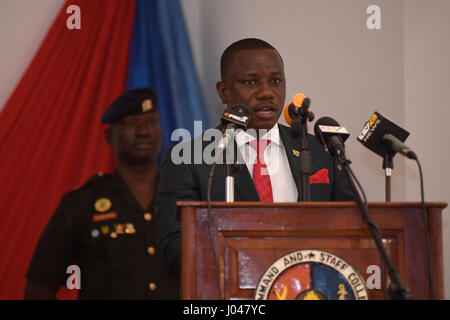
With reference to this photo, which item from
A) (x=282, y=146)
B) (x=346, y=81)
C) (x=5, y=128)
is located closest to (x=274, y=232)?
(x=282, y=146)

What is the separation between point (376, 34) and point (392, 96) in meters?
0.42

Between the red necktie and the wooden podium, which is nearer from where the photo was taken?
the wooden podium

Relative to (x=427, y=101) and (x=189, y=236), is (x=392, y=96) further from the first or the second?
(x=189, y=236)

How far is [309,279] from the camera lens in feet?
5.19

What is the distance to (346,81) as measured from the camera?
3.54 m

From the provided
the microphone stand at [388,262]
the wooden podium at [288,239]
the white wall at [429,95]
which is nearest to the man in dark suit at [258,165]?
the wooden podium at [288,239]

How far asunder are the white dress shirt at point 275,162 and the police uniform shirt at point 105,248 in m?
0.61

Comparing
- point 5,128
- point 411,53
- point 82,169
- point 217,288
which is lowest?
point 217,288

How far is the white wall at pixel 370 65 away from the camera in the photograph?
3.42 meters

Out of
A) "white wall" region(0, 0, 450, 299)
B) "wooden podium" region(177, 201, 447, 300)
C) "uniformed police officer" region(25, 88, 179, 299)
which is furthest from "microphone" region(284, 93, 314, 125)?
"white wall" region(0, 0, 450, 299)

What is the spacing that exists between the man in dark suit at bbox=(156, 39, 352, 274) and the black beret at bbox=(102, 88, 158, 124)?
1.26 feet

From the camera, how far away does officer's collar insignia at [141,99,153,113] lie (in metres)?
2.90

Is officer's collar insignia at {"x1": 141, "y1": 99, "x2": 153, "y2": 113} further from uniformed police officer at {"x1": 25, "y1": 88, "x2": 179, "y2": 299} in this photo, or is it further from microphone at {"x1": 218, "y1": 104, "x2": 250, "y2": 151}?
microphone at {"x1": 218, "y1": 104, "x2": 250, "y2": 151}

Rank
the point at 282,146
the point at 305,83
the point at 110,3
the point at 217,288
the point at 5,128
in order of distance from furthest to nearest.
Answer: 1. the point at 305,83
2. the point at 110,3
3. the point at 5,128
4. the point at 282,146
5. the point at 217,288
